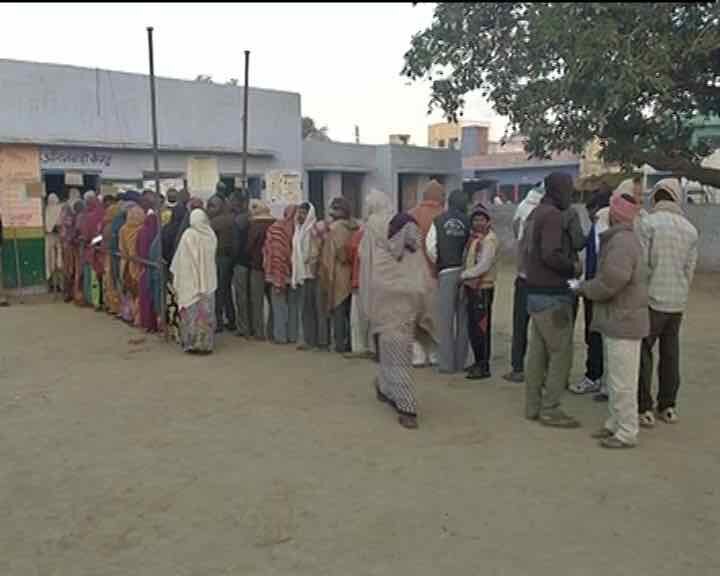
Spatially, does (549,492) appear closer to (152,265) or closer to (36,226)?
(152,265)

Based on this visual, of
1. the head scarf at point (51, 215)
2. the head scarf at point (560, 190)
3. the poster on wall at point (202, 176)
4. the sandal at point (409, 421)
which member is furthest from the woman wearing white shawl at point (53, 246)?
the head scarf at point (560, 190)

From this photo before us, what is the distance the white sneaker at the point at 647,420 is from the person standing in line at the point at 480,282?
1660 millimetres

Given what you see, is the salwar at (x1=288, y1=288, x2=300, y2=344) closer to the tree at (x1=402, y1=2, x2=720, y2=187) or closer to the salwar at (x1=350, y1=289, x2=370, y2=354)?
the salwar at (x1=350, y1=289, x2=370, y2=354)

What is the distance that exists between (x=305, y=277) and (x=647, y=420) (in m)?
3.76

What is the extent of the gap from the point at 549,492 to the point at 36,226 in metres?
10.6

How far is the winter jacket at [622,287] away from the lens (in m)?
4.92

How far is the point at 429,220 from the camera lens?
725cm

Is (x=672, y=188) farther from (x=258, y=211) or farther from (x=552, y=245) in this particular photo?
(x=258, y=211)

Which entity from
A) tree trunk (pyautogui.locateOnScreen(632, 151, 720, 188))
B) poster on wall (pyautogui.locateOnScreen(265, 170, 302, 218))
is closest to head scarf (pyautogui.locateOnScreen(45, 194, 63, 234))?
poster on wall (pyautogui.locateOnScreen(265, 170, 302, 218))

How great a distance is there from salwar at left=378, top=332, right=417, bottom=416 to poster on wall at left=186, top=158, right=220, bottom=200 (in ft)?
33.4

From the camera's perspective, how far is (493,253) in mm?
6691

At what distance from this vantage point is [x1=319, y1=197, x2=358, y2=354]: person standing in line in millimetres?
7859

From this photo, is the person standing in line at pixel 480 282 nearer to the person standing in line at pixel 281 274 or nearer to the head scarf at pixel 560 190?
the head scarf at pixel 560 190

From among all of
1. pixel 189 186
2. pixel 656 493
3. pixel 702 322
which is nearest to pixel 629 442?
pixel 656 493
